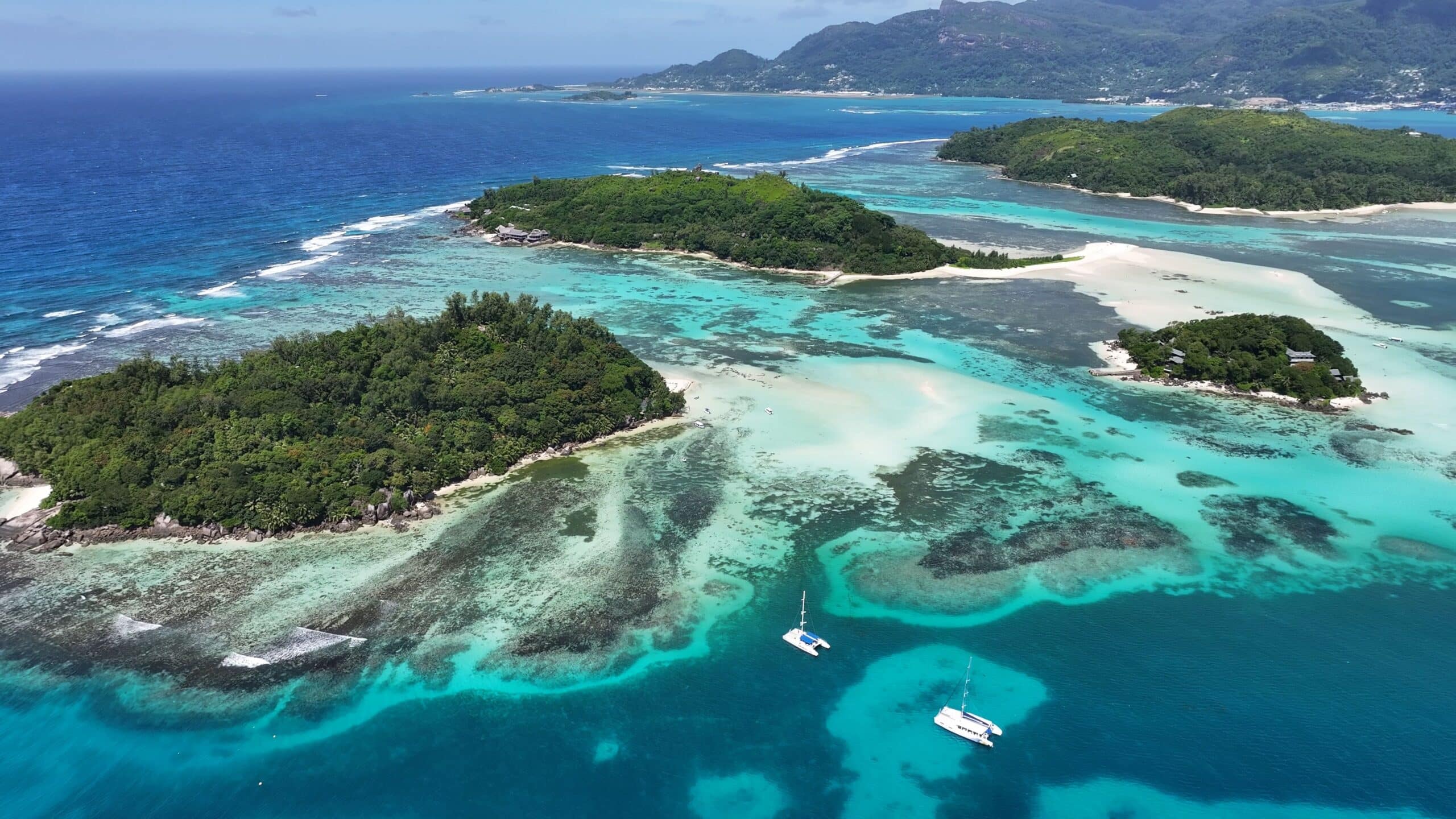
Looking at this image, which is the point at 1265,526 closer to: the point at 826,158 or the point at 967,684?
the point at 967,684

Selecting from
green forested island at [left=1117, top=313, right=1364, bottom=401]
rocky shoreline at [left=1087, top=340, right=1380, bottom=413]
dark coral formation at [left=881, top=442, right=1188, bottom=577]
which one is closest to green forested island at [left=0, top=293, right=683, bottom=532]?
dark coral formation at [left=881, top=442, right=1188, bottom=577]

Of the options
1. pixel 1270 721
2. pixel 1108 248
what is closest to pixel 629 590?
pixel 1270 721

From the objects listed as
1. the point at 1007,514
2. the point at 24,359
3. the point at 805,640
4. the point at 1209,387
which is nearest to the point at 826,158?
the point at 1209,387

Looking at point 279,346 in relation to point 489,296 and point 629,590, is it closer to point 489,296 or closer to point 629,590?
point 489,296

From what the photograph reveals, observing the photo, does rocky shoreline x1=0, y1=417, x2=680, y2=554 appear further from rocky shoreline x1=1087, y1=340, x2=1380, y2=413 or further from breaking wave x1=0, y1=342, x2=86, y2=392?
rocky shoreline x1=1087, y1=340, x2=1380, y2=413

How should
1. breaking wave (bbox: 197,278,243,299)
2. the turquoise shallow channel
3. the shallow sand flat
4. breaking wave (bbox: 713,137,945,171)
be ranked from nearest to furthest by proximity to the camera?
the turquoise shallow channel < the shallow sand flat < breaking wave (bbox: 197,278,243,299) < breaking wave (bbox: 713,137,945,171)

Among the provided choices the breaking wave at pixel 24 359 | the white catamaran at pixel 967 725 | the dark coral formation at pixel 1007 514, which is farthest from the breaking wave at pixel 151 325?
the white catamaran at pixel 967 725

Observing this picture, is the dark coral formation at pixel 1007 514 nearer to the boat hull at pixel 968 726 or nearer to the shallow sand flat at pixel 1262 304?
the boat hull at pixel 968 726
